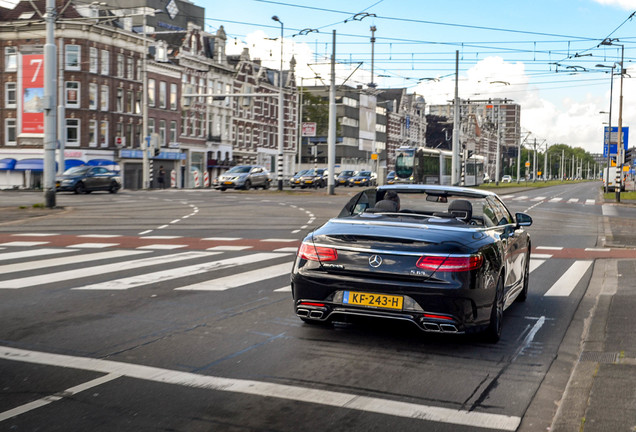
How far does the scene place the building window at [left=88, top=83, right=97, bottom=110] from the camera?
57.1m

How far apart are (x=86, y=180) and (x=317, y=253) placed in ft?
122

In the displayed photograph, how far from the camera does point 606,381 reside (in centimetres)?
520

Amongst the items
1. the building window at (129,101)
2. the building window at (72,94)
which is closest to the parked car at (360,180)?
the building window at (129,101)

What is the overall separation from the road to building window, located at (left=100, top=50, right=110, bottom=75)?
1945 inches

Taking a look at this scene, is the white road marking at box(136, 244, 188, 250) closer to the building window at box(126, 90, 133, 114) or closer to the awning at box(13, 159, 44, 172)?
the awning at box(13, 159, 44, 172)

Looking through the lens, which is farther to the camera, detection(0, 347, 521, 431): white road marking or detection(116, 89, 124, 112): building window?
detection(116, 89, 124, 112): building window

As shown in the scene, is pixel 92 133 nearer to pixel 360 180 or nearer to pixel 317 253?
pixel 360 180

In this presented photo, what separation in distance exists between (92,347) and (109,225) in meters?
14.5

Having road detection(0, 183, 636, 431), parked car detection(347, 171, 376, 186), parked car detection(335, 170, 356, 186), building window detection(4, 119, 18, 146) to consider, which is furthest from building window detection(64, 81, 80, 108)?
road detection(0, 183, 636, 431)

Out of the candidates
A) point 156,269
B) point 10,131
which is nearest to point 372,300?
point 156,269

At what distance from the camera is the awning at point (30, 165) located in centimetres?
5438

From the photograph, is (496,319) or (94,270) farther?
(94,270)

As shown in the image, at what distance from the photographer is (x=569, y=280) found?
1135 cm

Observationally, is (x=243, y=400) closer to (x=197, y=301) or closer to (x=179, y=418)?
(x=179, y=418)
